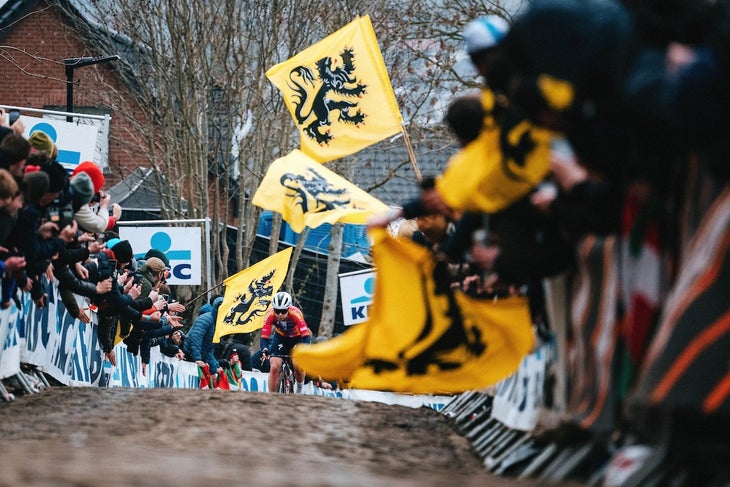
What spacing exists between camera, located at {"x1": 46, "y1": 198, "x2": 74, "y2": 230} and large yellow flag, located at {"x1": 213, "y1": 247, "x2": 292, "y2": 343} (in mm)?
10820

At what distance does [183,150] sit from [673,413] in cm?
2554

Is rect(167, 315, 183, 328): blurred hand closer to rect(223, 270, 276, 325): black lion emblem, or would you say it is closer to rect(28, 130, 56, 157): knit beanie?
rect(223, 270, 276, 325): black lion emblem

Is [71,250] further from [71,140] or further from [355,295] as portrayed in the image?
[355,295]

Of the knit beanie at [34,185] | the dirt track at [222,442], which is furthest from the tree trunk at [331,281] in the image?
the knit beanie at [34,185]

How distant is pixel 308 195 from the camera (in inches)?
596

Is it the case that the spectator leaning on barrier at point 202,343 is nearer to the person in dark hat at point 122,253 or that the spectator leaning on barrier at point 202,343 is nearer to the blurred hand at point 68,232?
the person in dark hat at point 122,253

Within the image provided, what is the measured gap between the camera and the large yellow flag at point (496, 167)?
A: 7.07 metres

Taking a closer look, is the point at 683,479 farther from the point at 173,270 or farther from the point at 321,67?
the point at 173,270

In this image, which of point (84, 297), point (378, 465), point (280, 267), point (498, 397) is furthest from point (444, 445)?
point (280, 267)

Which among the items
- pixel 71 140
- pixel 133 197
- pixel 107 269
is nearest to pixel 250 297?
pixel 71 140

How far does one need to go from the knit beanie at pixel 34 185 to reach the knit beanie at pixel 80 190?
67.0 inches

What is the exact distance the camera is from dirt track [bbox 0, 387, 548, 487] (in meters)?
5.34

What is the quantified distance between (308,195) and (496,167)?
7873mm

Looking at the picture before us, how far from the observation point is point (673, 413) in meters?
5.05
